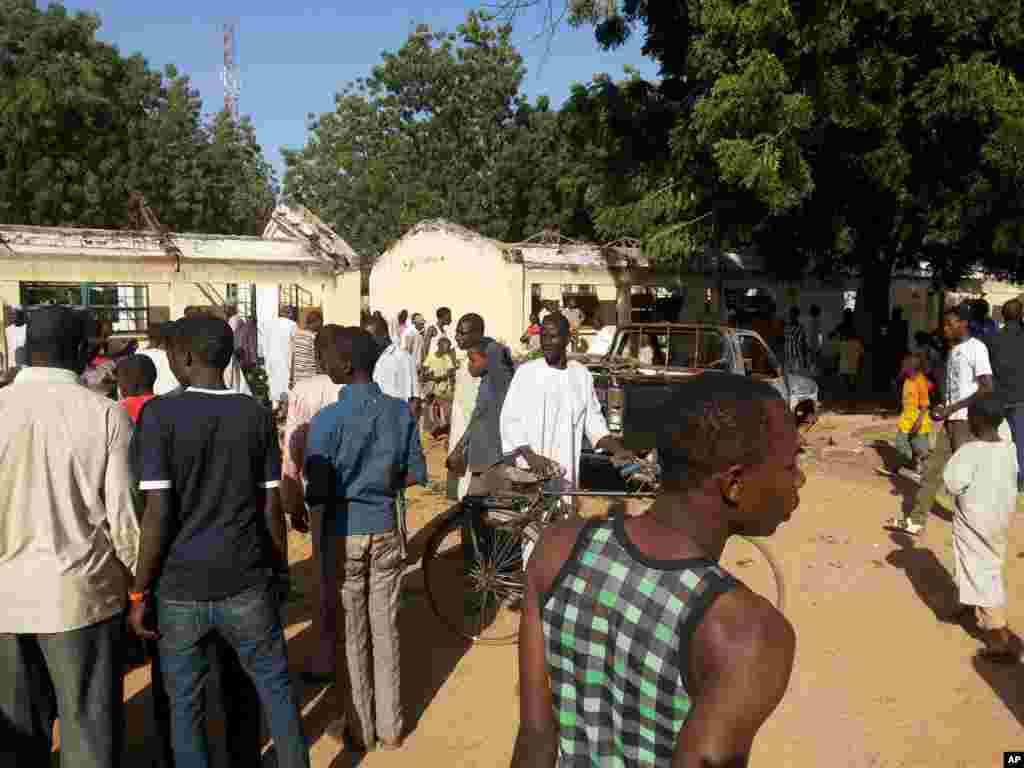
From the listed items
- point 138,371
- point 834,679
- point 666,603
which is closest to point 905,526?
point 834,679

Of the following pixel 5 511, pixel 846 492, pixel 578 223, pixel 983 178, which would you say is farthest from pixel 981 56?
pixel 578 223

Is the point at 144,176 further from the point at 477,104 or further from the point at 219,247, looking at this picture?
the point at 477,104

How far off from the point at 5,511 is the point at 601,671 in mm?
2300

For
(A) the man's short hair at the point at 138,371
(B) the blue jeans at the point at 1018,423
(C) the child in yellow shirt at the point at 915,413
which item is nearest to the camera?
(A) the man's short hair at the point at 138,371

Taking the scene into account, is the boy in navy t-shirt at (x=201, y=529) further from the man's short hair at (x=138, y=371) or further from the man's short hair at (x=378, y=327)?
the man's short hair at (x=378, y=327)

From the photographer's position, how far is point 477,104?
132 feet

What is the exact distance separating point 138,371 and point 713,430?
3828mm

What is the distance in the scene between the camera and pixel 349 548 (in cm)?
387

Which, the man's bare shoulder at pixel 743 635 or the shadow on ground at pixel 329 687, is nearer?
the man's bare shoulder at pixel 743 635

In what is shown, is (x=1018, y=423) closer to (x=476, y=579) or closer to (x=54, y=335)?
(x=476, y=579)

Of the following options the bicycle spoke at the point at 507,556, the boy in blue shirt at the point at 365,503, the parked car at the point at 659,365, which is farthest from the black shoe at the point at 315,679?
the parked car at the point at 659,365

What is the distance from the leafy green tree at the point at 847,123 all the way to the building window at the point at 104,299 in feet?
31.5

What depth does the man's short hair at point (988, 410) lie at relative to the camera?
5.07m

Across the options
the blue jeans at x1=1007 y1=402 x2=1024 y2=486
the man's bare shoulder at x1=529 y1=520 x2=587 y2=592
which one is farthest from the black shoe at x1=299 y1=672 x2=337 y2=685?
the blue jeans at x1=1007 y1=402 x2=1024 y2=486
